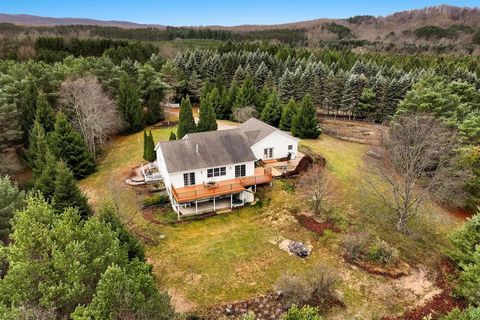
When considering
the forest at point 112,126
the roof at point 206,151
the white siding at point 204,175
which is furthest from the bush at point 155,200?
the forest at point 112,126

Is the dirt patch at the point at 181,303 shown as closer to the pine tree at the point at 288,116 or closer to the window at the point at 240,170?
the window at the point at 240,170

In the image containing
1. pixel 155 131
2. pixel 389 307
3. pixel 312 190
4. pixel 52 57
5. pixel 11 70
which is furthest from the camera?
pixel 52 57

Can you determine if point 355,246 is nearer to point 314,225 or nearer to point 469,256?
point 314,225

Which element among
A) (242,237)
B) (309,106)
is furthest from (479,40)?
(242,237)

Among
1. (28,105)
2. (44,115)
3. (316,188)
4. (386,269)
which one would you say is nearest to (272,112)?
(316,188)

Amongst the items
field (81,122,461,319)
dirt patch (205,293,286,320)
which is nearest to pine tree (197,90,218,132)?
field (81,122,461,319)

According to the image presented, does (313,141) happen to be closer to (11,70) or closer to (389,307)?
(389,307)

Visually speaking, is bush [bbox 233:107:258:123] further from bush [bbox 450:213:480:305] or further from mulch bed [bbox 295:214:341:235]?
bush [bbox 450:213:480:305]
